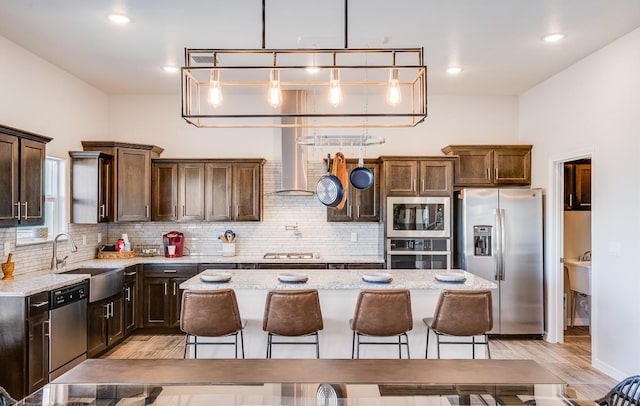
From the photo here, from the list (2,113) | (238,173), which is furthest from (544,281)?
(2,113)

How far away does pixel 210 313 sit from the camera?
3.07 m

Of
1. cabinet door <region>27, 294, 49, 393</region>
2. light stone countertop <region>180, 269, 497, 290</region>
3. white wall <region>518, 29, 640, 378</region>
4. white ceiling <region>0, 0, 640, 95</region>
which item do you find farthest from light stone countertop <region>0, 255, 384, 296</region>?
white wall <region>518, 29, 640, 378</region>

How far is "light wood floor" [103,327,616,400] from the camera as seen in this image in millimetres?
3995

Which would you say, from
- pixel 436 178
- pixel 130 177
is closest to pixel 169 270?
pixel 130 177

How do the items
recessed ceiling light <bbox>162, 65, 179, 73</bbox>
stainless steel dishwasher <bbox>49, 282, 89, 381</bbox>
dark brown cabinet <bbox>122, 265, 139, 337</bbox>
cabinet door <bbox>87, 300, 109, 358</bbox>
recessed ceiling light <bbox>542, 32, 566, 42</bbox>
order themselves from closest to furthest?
1. stainless steel dishwasher <bbox>49, 282, 89, 381</bbox>
2. recessed ceiling light <bbox>542, 32, 566, 42</bbox>
3. cabinet door <bbox>87, 300, 109, 358</bbox>
4. recessed ceiling light <bbox>162, 65, 179, 73</bbox>
5. dark brown cabinet <bbox>122, 265, 139, 337</bbox>

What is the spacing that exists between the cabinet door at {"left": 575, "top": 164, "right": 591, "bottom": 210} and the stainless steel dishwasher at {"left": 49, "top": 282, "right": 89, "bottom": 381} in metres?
5.86

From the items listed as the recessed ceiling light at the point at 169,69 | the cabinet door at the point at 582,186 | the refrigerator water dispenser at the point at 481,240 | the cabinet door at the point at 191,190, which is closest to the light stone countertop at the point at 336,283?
the refrigerator water dispenser at the point at 481,240

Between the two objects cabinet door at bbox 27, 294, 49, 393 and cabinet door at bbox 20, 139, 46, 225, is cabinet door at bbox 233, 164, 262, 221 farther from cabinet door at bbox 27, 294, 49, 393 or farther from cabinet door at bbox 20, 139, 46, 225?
cabinet door at bbox 27, 294, 49, 393

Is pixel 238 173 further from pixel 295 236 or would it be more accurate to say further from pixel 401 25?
pixel 401 25

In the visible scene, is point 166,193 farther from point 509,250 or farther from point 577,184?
point 577,184

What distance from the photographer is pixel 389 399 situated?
155cm

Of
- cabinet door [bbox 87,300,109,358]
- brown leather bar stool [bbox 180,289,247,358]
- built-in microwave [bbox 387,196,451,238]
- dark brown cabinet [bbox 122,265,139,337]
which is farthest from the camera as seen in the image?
built-in microwave [bbox 387,196,451,238]

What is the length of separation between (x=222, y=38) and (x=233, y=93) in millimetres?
1931

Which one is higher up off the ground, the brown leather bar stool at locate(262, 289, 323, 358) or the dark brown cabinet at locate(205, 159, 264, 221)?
the dark brown cabinet at locate(205, 159, 264, 221)
